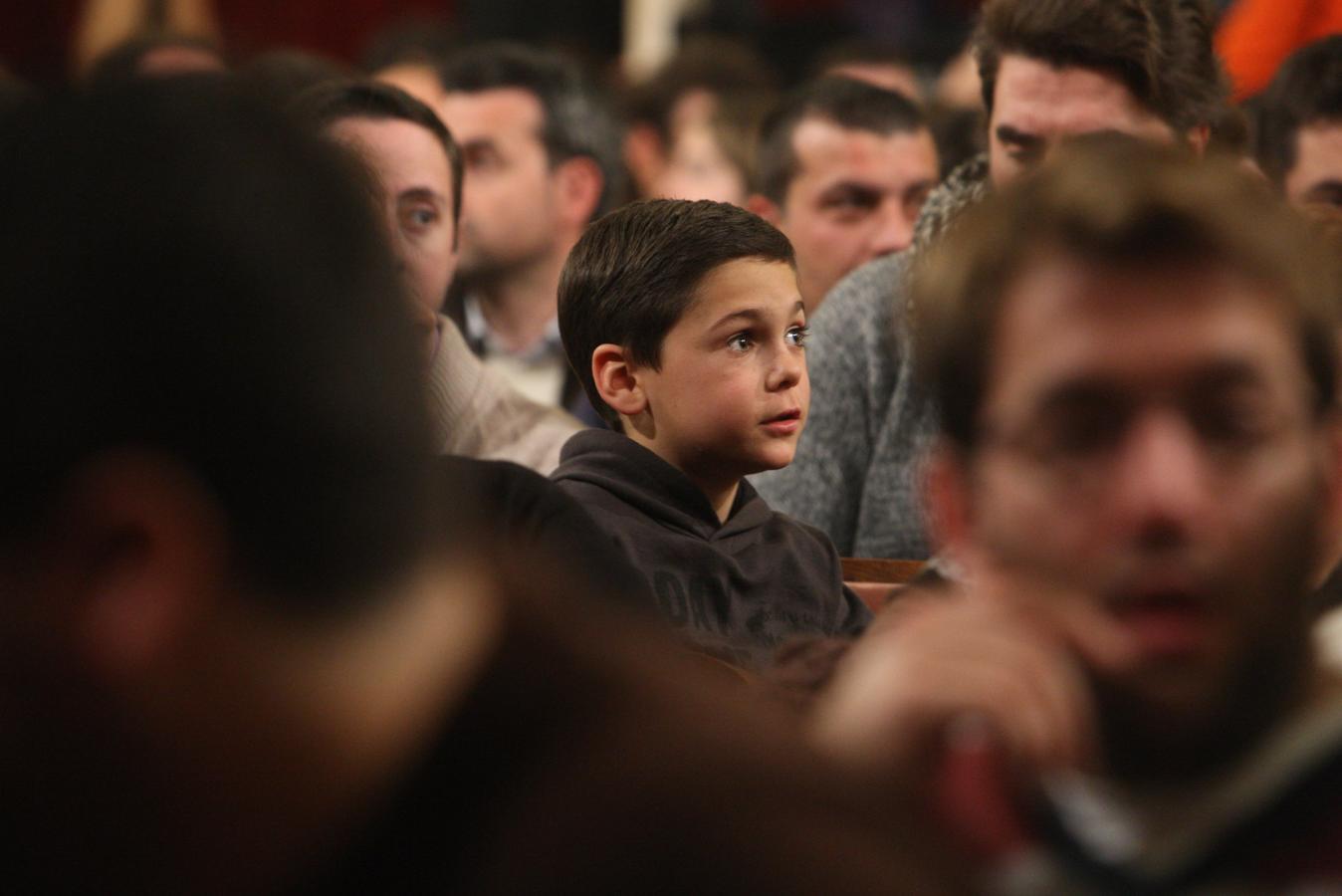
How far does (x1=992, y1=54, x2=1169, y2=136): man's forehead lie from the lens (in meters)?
2.80

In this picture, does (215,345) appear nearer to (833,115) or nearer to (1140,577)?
(1140,577)

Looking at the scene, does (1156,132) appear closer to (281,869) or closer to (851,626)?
(851,626)

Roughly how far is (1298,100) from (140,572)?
116 inches

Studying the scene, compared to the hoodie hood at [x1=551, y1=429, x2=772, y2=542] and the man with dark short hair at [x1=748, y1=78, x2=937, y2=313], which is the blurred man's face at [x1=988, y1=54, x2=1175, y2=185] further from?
the man with dark short hair at [x1=748, y1=78, x2=937, y2=313]

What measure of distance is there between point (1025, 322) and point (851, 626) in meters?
1.34

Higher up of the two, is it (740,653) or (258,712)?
(258,712)

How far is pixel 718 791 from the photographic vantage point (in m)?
0.74

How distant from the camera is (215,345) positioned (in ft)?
2.30

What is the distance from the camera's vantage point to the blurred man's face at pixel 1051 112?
9.16 ft

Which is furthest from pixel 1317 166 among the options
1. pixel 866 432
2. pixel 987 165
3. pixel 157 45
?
pixel 157 45

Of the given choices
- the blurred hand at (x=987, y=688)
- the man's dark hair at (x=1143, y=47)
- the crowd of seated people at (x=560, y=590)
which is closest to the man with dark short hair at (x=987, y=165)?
the man's dark hair at (x=1143, y=47)

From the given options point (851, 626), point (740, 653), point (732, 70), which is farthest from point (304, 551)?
point (732, 70)

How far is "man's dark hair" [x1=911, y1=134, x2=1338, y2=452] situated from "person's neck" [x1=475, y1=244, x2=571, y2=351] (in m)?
3.27

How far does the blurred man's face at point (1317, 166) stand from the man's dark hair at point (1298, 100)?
0.01m
